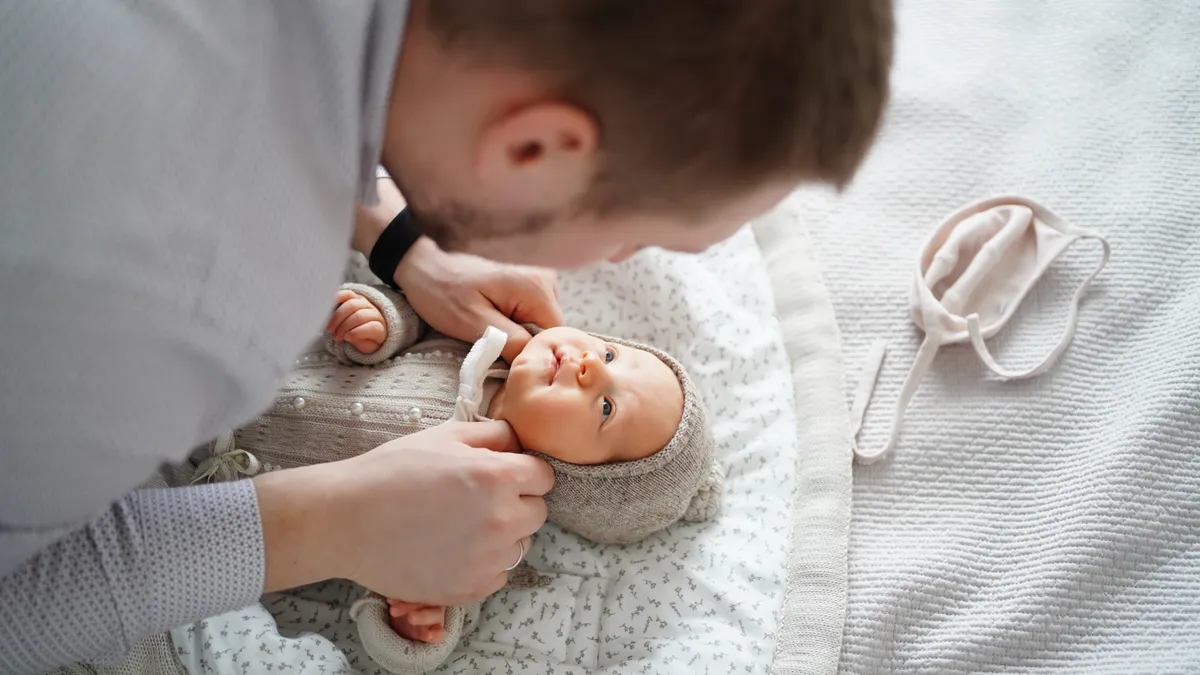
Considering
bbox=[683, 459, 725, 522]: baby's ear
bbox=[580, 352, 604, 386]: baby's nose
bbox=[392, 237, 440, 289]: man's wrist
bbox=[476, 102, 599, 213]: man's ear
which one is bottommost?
bbox=[683, 459, 725, 522]: baby's ear

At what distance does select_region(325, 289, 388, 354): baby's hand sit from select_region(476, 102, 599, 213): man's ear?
565 mm

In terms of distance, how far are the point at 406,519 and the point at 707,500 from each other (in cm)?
40

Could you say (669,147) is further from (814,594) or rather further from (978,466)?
(978,466)

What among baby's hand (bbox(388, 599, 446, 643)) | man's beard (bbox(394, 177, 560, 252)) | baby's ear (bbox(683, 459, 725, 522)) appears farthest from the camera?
baby's ear (bbox(683, 459, 725, 522))

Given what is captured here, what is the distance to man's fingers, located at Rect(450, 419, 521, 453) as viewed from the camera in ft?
3.33

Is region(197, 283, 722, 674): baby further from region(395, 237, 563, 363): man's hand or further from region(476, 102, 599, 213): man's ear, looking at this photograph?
region(476, 102, 599, 213): man's ear

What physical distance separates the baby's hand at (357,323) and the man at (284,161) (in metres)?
0.43

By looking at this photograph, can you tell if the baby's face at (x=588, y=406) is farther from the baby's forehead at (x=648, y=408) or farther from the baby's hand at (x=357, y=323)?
the baby's hand at (x=357, y=323)

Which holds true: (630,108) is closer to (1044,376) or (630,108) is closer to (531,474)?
(531,474)

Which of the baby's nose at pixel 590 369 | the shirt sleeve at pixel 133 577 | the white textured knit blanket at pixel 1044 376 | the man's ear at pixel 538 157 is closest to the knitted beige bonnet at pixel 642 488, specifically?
the baby's nose at pixel 590 369

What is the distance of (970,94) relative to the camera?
1476mm

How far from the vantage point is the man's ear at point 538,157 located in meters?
0.55

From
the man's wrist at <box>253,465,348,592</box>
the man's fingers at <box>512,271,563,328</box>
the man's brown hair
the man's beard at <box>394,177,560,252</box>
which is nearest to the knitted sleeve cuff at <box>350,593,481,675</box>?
the man's wrist at <box>253,465,348,592</box>

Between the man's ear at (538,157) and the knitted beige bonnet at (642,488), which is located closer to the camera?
the man's ear at (538,157)
